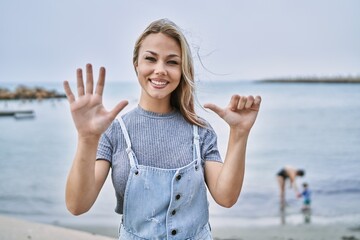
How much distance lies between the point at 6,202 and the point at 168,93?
6538 mm

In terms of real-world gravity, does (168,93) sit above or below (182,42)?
below

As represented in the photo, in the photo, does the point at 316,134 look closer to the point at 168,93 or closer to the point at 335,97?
the point at 335,97

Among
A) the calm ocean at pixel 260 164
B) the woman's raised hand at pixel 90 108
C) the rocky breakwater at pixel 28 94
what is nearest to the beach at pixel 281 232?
the calm ocean at pixel 260 164

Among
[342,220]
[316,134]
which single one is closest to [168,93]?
[342,220]

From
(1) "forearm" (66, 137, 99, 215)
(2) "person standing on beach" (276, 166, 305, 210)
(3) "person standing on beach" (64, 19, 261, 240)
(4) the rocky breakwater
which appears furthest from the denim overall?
(4) the rocky breakwater

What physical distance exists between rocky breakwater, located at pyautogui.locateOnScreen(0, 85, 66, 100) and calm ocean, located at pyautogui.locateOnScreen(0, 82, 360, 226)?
320 millimetres

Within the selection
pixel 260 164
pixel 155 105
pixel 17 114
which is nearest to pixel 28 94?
pixel 17 114

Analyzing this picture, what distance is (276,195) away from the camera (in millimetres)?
8141

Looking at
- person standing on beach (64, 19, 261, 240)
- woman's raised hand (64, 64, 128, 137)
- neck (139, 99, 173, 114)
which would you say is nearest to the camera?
woman's raised hand (64, 64, 128, 137)

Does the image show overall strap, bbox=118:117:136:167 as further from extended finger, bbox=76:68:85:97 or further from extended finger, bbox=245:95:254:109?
extended finger, bbox=245:95:254:109

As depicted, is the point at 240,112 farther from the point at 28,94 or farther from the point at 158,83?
the point at 28,94

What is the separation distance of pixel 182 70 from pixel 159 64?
0.08 meters

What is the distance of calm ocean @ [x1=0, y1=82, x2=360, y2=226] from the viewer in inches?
266

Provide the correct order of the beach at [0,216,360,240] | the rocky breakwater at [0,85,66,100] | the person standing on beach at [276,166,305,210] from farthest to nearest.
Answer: the rocky breakwater at [0,85,66,100] < the person standing on beach at [276,166,305,210] < the beach at [0,216,360,240]
